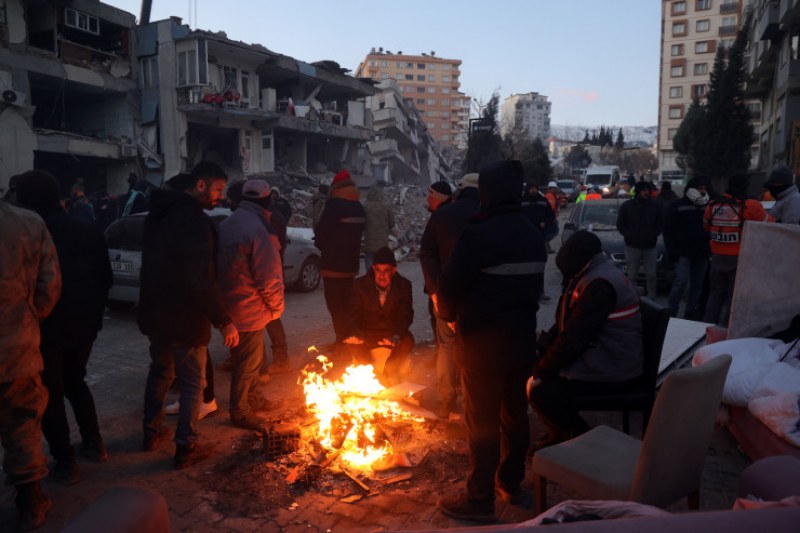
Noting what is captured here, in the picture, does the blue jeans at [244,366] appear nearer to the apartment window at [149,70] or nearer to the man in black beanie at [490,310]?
the man in black beanie at [490,310]

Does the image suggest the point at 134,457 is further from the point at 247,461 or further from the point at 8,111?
the point at 8,111

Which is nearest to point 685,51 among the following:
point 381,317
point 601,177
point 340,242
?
point 601,177

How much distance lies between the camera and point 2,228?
3.47m

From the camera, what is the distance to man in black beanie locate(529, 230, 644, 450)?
163 inches

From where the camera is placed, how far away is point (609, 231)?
11.9 meters

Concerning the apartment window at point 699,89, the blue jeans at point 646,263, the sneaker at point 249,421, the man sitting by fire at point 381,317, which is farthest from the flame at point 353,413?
the apartment window at point 699,89

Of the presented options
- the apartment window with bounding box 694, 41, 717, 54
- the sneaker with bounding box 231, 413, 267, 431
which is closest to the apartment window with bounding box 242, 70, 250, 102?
the sneaker with bounding box 231, 413, 267, 431

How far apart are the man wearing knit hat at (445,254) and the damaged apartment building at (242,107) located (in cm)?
2464

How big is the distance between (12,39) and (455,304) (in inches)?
950

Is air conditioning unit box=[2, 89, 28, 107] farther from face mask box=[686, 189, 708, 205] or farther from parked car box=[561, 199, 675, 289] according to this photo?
face mask box=[686, 189, 708, 205]

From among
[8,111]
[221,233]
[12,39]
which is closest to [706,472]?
[221,233]

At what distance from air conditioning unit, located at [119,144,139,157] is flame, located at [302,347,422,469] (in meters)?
23.2

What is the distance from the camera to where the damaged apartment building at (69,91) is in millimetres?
21016

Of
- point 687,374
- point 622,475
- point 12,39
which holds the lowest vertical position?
point 622,475
